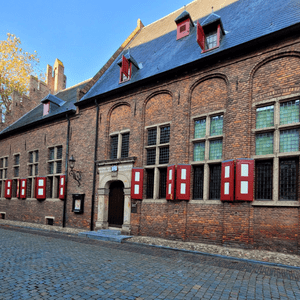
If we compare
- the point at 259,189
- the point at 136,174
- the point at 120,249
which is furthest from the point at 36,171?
the point at 259,189

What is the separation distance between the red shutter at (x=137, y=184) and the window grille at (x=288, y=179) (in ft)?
18.0

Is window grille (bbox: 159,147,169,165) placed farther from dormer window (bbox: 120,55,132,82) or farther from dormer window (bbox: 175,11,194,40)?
dormer window (bbox: 175,11,194,40)

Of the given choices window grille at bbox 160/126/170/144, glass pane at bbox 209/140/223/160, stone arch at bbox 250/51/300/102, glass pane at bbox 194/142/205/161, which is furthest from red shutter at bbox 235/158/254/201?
window grille at bbox 160/126/170/144

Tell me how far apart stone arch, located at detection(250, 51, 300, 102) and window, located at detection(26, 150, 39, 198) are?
560 inches

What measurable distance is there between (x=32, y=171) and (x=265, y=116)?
1508cm

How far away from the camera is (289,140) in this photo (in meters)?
8.06

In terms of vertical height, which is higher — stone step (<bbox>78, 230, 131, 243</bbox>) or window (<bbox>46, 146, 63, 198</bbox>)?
window (<bbox>46, 146, 63, 198</bbox>)

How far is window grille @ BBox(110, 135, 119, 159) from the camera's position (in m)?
13.0

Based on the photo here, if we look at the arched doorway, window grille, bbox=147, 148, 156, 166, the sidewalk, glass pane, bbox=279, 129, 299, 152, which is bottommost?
the sidewalk

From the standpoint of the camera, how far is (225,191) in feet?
28.2

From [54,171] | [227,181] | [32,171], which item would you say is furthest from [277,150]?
[32,171]

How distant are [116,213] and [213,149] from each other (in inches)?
227

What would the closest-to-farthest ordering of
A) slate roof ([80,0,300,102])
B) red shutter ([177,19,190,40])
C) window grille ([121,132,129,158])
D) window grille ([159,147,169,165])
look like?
1. slate roof ([80,0,300,102])
2. window grille ([159,147,169,165])
3. window grille ([121,132,129,158])
4. red shutter ([177,19,190,40])

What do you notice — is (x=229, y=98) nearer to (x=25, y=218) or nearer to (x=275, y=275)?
(x=275, y=275)
